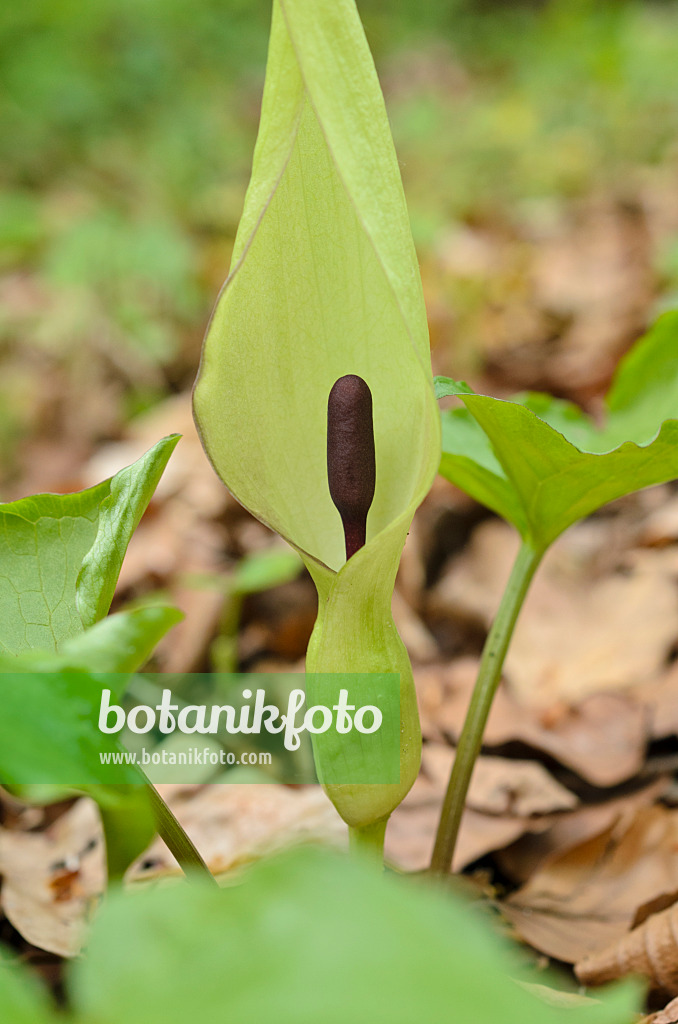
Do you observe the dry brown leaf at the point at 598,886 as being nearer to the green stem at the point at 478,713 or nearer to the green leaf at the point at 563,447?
the green stem at the point at 478,713

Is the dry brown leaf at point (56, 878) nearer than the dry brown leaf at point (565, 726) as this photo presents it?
Yes

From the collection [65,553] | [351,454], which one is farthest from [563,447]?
[65,553]

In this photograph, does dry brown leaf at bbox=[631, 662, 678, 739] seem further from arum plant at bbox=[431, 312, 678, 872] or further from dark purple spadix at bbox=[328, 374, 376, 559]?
dark purple spadix at bbox=[328, 374, 376, 559]

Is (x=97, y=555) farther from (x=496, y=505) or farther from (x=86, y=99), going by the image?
(x=86, y=99)

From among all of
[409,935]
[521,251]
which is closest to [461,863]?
[409,935]

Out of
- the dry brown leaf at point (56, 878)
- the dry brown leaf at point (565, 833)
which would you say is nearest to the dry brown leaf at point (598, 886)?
the dry brown leaf at point (565, 833)
